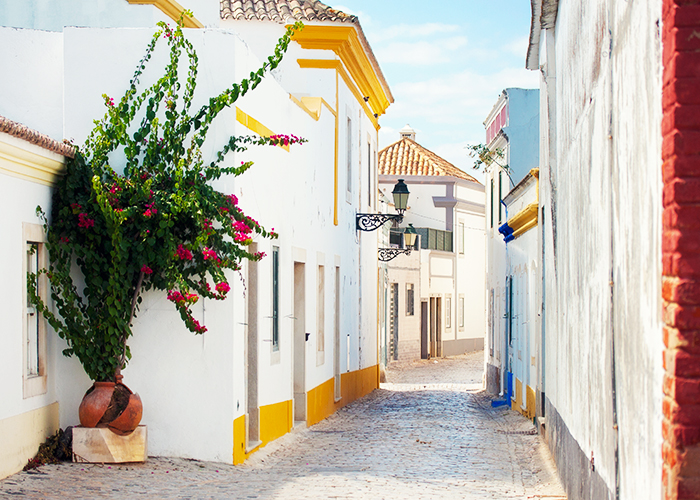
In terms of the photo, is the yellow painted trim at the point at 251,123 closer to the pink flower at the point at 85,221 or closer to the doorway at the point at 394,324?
the pink flower at the point at 85,221

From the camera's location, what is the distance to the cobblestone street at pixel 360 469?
7523 millimetres

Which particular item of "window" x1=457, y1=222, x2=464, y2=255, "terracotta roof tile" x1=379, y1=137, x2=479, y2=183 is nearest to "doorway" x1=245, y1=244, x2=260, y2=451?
"terracotta roof tile" x1=379, y1=137, x2=479, y2=183

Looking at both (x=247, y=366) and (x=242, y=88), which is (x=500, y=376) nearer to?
(x=247, y=366)

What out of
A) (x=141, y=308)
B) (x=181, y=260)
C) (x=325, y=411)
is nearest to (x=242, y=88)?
(x=181, y=260)

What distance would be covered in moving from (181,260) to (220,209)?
59 cm

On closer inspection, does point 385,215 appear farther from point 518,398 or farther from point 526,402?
point 526,402

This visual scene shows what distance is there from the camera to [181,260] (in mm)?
8422

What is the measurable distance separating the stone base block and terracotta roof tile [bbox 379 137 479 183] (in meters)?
31.3

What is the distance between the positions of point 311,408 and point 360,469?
13.6ft

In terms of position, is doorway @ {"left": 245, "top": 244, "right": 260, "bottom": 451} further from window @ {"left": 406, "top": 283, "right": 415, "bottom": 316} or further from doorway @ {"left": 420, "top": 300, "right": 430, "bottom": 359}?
Answer: doorway @ {"left": 420, "top": 300, "right": 430, "bottom": 359}

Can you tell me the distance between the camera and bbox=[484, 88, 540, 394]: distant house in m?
19.2

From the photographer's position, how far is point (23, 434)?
25.0 feet

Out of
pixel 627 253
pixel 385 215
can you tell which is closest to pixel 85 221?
pixel 627 253

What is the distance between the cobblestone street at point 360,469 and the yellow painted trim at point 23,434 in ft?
0.42
